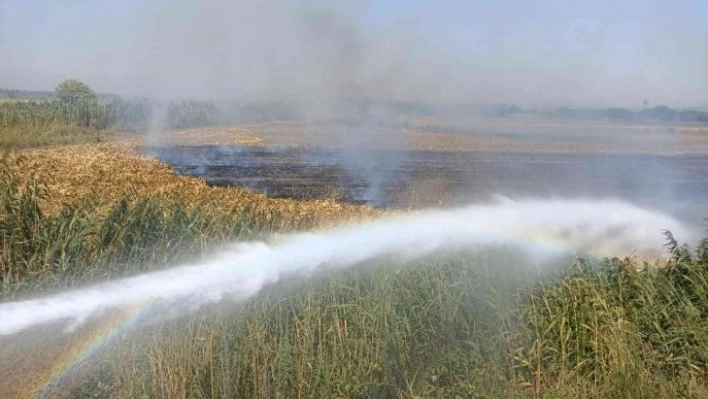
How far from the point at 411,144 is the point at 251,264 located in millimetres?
29497

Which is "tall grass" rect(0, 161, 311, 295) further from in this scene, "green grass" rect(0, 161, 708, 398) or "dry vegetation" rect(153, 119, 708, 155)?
"dry vegetation" rect(153, 119, 708, 155)

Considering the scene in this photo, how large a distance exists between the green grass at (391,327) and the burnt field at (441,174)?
970cm

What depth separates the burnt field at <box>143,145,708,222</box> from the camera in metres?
18.6

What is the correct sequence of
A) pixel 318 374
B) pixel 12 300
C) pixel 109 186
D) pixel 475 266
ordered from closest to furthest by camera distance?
1. pixel 318 374
2. pixel 12 300
3. pixel 475 266
4. pixel 109 186

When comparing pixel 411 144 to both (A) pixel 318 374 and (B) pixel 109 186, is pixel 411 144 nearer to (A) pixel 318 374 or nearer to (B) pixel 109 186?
(B) pixel 109 186

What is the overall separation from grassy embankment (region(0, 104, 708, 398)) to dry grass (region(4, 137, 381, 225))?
4.82 metres

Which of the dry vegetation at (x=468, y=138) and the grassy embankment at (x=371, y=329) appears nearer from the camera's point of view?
the grassy embankment at (x=371, y=329)

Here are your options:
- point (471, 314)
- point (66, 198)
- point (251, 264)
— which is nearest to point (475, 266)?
point (471, 314)

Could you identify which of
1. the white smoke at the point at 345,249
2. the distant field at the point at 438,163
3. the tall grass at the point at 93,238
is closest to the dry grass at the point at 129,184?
the distant field at the point at 438,163

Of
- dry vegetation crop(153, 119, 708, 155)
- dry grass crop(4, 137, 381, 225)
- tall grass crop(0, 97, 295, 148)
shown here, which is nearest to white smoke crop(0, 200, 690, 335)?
dry grass crop(4, 137, 381, 225)

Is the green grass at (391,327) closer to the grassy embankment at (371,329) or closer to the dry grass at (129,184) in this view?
the grassy embankment at (371,329)

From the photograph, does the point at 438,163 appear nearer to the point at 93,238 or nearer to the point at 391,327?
the point at 93,238

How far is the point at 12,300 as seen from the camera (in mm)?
Answer: 6098

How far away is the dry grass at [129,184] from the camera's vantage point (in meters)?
13.7
